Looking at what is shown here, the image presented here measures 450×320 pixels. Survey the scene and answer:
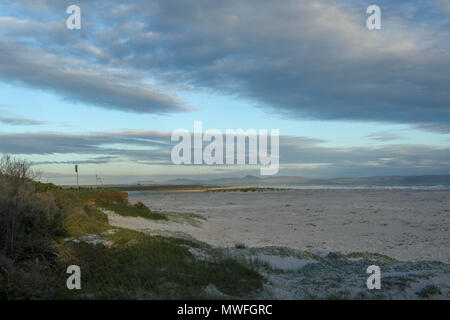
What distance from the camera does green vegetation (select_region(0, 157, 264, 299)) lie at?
8527 millimetres

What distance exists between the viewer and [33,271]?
29.7ft

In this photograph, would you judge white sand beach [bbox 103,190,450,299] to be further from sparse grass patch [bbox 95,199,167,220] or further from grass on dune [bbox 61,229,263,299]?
sparse grass patch [bbox 95,199,167,220]

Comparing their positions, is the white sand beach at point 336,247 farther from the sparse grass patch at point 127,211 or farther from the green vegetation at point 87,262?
the sparse grass patch at point 127,211

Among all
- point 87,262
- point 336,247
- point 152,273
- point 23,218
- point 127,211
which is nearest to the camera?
point 152,273

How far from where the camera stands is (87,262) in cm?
1032

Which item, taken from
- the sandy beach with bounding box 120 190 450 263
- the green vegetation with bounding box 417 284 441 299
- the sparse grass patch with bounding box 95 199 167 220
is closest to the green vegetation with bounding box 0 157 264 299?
the green vegetation with bounding box 417 284 441 299

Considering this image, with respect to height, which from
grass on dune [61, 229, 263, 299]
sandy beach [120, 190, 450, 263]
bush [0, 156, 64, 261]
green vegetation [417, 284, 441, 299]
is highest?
bush [0, 156, 64, 261]

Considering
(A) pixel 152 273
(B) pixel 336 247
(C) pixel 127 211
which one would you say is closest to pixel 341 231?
(B) pixel 336 247

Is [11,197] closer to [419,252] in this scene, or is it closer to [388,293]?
[388,293]

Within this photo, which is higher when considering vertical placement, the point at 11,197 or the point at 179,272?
the point at 11,197

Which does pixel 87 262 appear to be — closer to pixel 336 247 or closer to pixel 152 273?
pixel 152 273

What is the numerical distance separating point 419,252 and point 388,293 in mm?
8673
